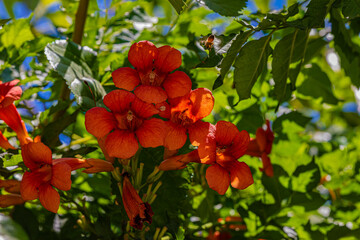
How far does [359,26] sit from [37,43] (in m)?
1.07

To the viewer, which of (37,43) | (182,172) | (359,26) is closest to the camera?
(182,172)

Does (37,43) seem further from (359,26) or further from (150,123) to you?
(359,26)

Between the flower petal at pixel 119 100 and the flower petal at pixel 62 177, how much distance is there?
15 cm

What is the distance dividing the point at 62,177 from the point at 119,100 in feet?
0.64

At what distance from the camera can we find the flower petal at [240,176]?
789 mm

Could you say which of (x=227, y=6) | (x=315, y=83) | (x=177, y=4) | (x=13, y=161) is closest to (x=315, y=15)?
(x=227, y=6)

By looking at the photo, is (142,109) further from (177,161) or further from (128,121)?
(177,161)

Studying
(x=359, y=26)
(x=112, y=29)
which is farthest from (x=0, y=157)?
(x=359, y=26)

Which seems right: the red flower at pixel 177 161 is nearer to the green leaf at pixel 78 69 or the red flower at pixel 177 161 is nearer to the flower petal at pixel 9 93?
the green leaf at pixel 78 69

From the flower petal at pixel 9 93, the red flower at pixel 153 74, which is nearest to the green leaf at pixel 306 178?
the red flower at pixel 153 74

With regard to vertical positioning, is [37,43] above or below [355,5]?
below

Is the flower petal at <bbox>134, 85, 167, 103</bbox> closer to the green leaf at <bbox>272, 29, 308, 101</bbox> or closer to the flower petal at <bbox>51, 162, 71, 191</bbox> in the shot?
the flower petal at <bbox>51, 162, 71, 191</bbox>

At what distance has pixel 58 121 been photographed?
100 cm

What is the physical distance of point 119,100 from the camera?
79 centimetres
